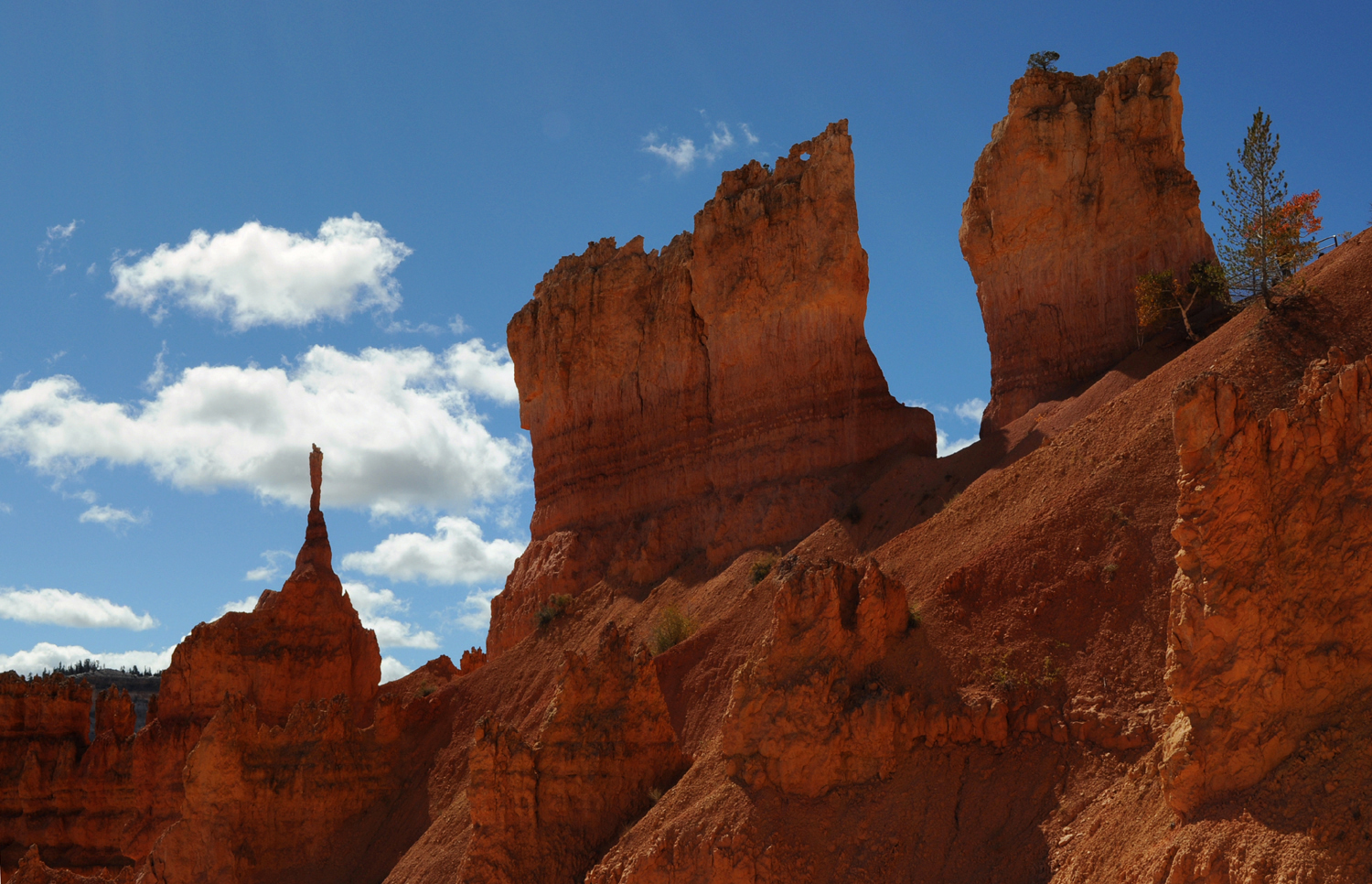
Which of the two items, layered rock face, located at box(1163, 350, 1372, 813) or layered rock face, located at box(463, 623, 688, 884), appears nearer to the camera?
layered rock face, located at box(1163, 350, 1372, 813)

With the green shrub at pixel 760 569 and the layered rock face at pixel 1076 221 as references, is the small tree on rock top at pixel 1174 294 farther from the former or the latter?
the green shrub at pixel 760 569

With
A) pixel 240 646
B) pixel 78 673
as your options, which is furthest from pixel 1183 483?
pixel 78 673

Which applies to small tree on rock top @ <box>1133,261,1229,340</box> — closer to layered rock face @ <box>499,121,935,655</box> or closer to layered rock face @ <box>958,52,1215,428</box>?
layered rock face @ <box>958,52,1215,428</box>

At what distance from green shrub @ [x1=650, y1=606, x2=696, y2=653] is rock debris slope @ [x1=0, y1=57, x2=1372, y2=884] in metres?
0.10

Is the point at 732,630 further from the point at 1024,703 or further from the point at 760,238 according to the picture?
the point at 760,238

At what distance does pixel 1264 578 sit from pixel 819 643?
8038 millimetres

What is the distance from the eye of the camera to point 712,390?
40250 millimetres

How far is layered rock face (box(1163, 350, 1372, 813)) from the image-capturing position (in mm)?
14273

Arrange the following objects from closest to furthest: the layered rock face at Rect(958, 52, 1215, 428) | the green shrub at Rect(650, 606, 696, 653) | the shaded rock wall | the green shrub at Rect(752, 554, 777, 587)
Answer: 1. the shaded rock wall
2. the green shrub at Rect(650, 606, 696, 653)
3. the green shrub at Rect(752, 554, 777, 587)
4. the layered rock face at Rect(958, 52, 1215, 428)

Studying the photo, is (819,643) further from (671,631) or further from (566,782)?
(671,631)

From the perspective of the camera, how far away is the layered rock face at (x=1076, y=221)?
3366 centimetres

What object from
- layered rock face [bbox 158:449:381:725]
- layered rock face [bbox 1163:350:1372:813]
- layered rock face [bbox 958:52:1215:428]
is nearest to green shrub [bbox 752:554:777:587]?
layered rock face [bbox 958:52:1215:428]

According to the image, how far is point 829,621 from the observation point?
21.4 meters

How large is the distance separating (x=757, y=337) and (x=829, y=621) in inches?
731
